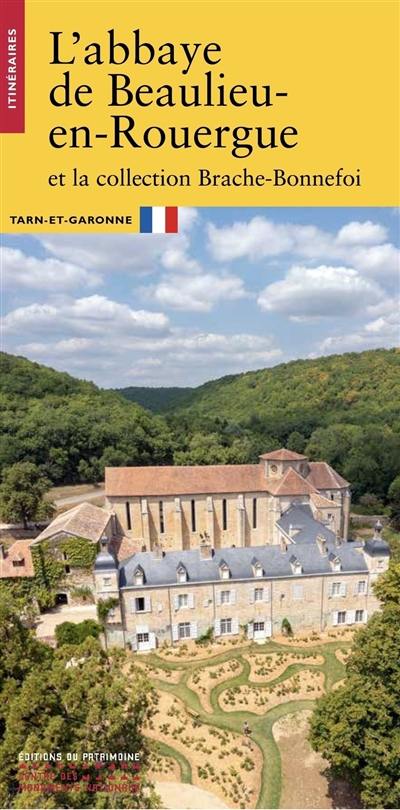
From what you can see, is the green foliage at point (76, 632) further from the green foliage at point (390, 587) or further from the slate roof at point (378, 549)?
the slate roof at point (378, 549)

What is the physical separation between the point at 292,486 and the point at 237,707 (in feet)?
66.5

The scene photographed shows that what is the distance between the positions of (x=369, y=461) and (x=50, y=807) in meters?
61.2

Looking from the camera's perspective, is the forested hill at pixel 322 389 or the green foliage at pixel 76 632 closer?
the green foliage at pixel 76 632

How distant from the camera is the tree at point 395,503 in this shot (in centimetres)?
5589

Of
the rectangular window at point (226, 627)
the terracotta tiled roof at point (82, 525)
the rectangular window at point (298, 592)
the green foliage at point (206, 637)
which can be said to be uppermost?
the terracotta tiled roof at point (82, 525)

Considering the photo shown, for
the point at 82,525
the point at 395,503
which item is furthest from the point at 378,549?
the point at 395,503

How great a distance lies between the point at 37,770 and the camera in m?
11.8

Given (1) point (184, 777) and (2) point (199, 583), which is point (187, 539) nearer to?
(2) point (199, 583)

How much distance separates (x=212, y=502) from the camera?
136 feet

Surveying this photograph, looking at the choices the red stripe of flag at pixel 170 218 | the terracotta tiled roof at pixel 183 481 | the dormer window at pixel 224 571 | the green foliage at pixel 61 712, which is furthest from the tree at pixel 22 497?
the red stripe of flag at pixel 170 218

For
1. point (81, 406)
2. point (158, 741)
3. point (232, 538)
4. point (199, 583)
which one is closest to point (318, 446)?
point (232, 538)

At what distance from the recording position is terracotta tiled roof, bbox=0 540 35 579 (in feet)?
105

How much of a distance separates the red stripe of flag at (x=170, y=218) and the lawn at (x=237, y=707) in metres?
22.4

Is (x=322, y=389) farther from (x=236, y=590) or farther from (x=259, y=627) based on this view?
(x=236, y=590)
